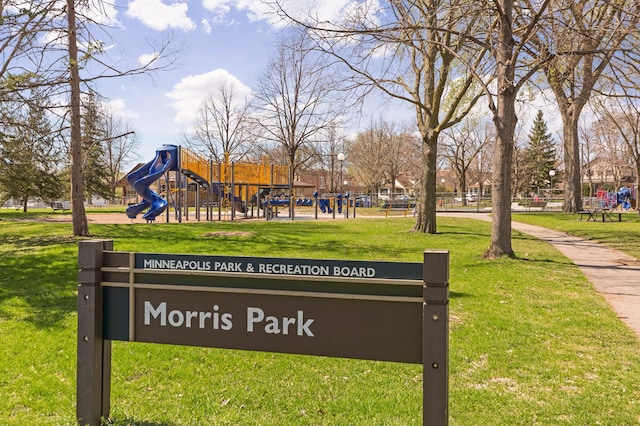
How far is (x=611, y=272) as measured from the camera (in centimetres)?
1001

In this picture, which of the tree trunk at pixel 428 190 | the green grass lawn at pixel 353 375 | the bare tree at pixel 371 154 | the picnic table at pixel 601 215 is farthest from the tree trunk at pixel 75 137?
the bare tree at pixel 371 154

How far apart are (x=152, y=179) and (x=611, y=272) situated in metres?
20.6

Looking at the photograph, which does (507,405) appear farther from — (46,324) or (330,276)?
(46,324)

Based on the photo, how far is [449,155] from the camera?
61.6 m

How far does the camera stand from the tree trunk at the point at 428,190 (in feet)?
56.8

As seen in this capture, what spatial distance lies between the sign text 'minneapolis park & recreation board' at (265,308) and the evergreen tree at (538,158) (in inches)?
2533

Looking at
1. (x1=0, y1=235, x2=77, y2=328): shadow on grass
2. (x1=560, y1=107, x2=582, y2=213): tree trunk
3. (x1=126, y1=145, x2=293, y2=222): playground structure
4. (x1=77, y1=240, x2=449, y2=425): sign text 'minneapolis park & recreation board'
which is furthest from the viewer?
(x1=560, y1=107, x2=582, y2=213): tree trunk

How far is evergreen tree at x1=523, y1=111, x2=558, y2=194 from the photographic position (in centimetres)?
6466

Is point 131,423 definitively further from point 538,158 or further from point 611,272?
point 538,158

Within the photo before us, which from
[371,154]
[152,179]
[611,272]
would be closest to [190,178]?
[152,179]

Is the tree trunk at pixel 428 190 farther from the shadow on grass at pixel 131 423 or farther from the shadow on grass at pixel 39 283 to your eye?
the shadow on grass at pixel 131 423

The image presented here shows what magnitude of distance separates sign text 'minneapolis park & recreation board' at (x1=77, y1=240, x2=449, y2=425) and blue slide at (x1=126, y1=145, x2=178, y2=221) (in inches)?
852

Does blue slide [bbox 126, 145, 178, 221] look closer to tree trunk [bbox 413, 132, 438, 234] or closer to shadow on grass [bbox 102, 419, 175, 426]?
tree trunk [bbox 413, 132, 438, 234]

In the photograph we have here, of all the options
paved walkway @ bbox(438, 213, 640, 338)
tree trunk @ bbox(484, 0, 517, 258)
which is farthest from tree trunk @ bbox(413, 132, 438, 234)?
tree trunk @ bbox(484, 0, 517, 258)
